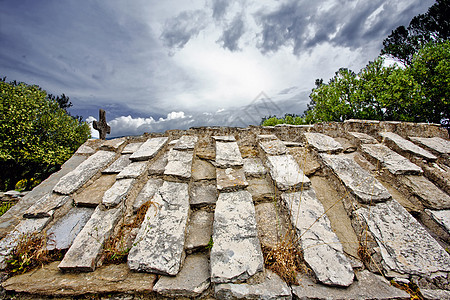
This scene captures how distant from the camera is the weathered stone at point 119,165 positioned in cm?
235

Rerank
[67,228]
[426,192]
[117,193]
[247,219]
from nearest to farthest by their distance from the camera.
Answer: [247,219], [67,228], [117,193], [426,192]

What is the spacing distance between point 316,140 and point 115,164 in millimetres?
2850

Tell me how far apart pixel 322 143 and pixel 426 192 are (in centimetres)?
114

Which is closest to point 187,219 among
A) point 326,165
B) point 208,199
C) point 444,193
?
point 208,199

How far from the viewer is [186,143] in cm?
268

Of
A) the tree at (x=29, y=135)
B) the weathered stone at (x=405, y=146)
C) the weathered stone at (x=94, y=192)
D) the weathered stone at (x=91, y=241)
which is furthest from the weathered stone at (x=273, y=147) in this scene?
the tree at (x=29, y=135)

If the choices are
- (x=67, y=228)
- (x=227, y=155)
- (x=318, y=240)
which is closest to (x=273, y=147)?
(x=227, y=155)

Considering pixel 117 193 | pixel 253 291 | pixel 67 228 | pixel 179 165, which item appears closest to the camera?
pixel 253 291

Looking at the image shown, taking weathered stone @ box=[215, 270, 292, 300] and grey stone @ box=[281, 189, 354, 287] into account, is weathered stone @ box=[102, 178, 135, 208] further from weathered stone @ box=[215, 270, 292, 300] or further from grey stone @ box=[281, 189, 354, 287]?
grey stone @ box=[281, 189, 354, 287]

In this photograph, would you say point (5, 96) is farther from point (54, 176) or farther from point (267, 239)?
point (267, 239)

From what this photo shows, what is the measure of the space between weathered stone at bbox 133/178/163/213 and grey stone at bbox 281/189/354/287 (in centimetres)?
137

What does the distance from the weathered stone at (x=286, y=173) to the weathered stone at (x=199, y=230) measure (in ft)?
2.64

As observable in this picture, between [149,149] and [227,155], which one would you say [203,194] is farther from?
[149,149]

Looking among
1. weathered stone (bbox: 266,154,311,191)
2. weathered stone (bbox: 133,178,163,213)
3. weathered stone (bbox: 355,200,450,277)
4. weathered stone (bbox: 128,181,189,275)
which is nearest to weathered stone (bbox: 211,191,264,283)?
weathered stone (bbox: 128,181,189,275)
